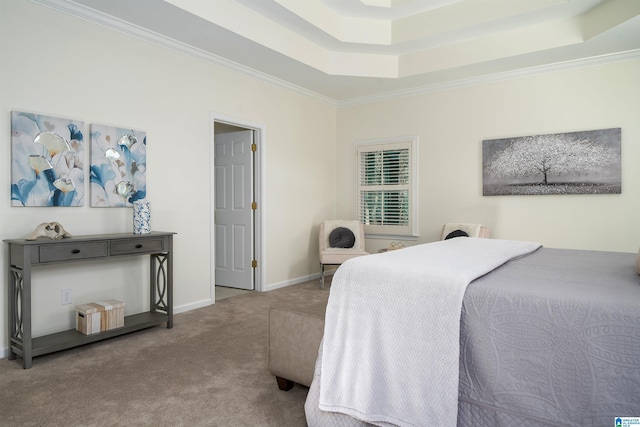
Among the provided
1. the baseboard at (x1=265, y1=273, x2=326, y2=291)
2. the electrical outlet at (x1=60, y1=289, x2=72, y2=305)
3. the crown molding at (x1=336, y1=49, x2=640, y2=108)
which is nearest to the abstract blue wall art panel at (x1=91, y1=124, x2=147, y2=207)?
A: the electrical outlet at (x1=60, y1=289, x2=72, y2=305)

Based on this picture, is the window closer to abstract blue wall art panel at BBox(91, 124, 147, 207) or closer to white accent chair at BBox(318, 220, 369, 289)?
white accent chair at BBox(318, 220, 369, 289)

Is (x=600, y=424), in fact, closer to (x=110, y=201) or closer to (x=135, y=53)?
(x=110, y=201)

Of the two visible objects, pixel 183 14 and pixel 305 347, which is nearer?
pixel 305 347

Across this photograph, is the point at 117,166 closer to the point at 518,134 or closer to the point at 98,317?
the point at 98,317

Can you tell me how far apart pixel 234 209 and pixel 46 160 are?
97.1 inches

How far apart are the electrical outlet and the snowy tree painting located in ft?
15.0

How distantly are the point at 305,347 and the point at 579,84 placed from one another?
4.41 meters

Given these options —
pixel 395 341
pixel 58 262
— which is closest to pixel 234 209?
pixel 58 262

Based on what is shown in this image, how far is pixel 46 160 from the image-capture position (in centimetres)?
311

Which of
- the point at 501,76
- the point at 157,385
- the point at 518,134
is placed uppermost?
the point at 501,76

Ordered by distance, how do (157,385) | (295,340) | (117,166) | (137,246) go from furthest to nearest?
(117,166), (137,246), (157,385), (295,340)

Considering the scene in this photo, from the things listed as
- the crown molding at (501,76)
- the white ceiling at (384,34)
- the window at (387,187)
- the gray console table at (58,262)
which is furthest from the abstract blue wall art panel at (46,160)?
the crown molding at (501,76)

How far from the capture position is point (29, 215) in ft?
10.00

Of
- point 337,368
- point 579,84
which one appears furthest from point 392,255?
point 579,84
